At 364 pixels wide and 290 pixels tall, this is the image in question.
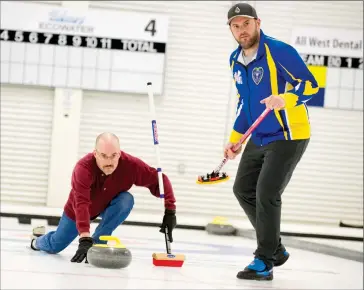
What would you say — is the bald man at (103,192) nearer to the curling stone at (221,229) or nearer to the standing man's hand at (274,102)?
the standing man's hand at (274,102)

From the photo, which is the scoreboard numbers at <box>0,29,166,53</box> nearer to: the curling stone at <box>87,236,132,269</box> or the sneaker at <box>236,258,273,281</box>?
the curling stone at <box>87,236,132,269</box>

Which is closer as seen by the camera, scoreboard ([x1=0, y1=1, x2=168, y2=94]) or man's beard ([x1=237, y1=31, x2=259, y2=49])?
man's beard ([x1=237, y1=31, x2=259, y2=49])

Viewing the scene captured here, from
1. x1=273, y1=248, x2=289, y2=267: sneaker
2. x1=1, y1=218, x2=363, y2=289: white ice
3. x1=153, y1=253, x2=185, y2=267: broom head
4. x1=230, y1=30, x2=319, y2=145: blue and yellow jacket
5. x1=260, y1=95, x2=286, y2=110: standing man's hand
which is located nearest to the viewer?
x1=260, y1=95, x2=286, y2=110: standing man's hand

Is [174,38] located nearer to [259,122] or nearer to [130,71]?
[130,71]

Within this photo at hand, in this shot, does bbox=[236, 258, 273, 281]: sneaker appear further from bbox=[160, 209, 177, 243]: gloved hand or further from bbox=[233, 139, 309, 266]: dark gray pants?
bbox=[160, 209, 177, 243]: gloved hand

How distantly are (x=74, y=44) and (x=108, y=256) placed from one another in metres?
6.14

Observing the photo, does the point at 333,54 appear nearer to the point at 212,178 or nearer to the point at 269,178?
the point at 269,178

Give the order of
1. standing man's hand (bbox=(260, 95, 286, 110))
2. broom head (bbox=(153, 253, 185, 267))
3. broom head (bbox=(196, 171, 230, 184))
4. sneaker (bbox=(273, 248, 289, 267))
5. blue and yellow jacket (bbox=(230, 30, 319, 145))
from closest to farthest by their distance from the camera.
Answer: standing man's hand (bbox=(260, 95, 286, 110)) → blue and yellow jacket (bbox=(230, 30, 319, 145)) → broom head (bbox=(196, 171, 230, 184)) → sneaker (bbox=(273, 248, 289, 267)) → broom head (bbox=(153, 253, 185, 267))

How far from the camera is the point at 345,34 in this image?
10078 millimetres

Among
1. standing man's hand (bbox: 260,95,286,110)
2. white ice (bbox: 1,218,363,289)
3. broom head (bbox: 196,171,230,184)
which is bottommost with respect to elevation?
white ice (bbox: 1,218,363,289)

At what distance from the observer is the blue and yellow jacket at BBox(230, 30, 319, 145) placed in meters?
3.79

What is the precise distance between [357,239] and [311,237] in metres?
0.51

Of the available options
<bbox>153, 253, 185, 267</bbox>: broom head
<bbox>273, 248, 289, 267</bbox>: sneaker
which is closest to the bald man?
<bbox>153, 253, 185, 267</bbox>: broom head

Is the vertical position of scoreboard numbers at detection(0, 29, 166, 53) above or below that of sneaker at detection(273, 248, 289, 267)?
above
